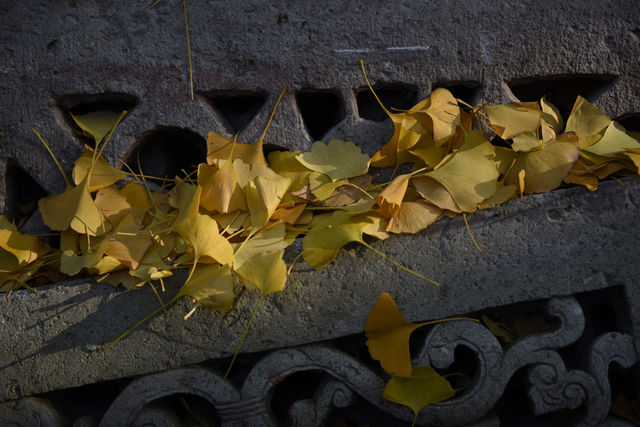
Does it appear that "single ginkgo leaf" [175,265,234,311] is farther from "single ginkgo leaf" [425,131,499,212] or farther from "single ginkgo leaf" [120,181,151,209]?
"single ginkgo leaf" [425,131,499,212]

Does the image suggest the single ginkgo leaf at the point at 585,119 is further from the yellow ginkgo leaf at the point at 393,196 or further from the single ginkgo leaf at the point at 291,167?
the single ginkgo leaf at the point at 291,167

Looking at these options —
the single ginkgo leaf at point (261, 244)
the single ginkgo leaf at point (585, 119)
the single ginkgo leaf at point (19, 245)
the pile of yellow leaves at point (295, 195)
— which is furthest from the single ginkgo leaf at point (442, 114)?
the single ginkgo leaf at point (19, 245)

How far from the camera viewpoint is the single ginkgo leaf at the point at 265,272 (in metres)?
0.79

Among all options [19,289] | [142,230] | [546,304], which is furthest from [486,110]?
[19,289]

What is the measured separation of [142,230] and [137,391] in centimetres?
28

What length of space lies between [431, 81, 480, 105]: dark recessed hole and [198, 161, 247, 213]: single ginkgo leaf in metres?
0.43

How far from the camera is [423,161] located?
94 cm

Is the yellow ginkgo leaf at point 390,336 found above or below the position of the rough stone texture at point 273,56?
below

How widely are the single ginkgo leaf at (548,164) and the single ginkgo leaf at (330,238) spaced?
299mm

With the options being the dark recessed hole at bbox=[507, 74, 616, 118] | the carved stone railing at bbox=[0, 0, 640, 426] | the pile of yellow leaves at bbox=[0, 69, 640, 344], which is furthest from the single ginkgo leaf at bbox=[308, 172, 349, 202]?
the dark recessed hole at bbox=[507, 74, 616, 118]

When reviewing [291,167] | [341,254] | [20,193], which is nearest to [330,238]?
[341,254]

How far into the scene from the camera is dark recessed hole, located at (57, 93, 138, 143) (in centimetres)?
100

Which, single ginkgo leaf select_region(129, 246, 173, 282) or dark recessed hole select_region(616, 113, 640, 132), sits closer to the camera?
single ginkgo leaf select_region(129, 246, 173, 282)

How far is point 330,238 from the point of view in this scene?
2.72ft
